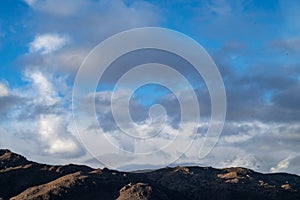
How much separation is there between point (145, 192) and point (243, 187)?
45.2 m

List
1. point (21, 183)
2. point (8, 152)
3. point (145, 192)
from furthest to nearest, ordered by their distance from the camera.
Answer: point (8, 152), point (21, 183), point (145, 192)

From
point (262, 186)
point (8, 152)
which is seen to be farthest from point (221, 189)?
point (8, 152)

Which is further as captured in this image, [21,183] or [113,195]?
[21,183]

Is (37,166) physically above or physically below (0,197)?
above

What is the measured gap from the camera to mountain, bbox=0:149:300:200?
127 metres

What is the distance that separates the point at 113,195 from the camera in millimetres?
128750

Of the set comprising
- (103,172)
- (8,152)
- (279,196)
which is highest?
(8,152)

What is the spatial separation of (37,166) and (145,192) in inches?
1811

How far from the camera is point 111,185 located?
134 metres

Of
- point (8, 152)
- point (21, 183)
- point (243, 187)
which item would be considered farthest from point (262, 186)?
point (8, 152)

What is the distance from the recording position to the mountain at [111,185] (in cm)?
12719

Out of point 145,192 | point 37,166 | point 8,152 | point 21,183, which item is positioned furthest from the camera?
point 8,152

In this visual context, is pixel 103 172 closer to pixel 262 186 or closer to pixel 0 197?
pixel 0 197

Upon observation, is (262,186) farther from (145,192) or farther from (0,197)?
(0,197)
